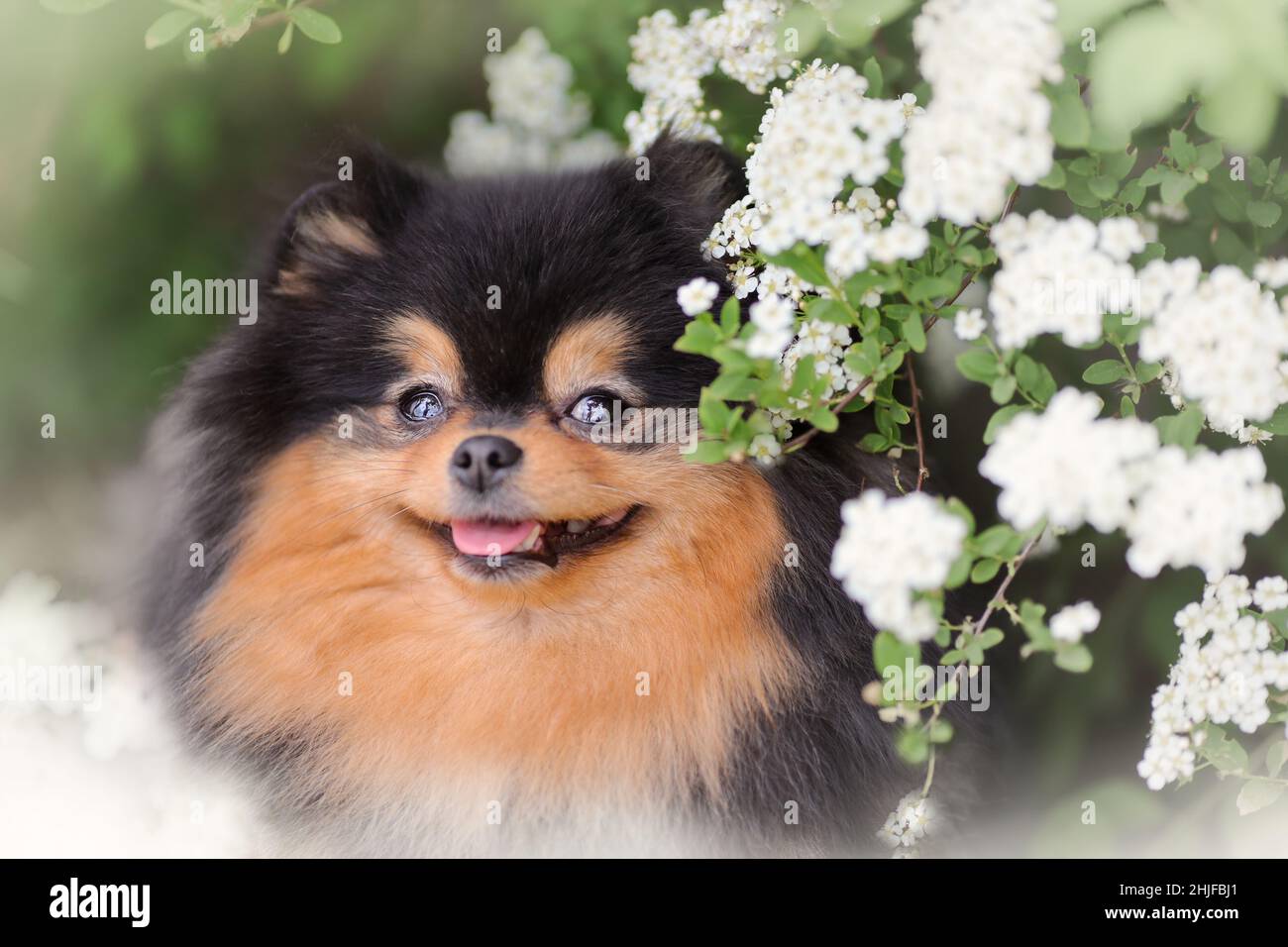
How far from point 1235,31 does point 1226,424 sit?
0.66m

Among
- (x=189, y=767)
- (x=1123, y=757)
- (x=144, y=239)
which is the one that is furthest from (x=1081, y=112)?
(x=144, y=239)

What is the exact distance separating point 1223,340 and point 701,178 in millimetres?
956

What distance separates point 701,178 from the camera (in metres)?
2.15

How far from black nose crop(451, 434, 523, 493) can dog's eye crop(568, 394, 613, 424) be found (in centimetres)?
21

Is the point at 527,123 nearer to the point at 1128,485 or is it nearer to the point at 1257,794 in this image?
the point at 1128,485

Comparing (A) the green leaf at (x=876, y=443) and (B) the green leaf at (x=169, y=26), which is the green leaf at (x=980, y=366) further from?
(B) the green leaf at (x=169, y=26)

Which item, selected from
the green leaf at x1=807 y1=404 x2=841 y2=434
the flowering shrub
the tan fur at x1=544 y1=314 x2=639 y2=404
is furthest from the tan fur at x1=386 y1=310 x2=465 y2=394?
the green leaf at x1=807 y1=404 x2=841 y2=434

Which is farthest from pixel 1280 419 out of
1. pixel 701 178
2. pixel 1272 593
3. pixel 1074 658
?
pixel 701 178

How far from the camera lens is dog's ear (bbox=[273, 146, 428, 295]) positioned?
2219 mm

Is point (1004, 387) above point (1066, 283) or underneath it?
underneath

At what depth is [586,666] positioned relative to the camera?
2.10 metres

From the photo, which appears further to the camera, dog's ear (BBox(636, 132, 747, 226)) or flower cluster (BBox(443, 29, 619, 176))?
flower cluster (BBox(443, 29, 619, 176))

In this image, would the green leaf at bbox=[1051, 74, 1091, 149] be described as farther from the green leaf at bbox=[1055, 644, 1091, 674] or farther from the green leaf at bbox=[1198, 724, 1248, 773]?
the green leaf at bbox=[1198, 724, 1248, 773]
